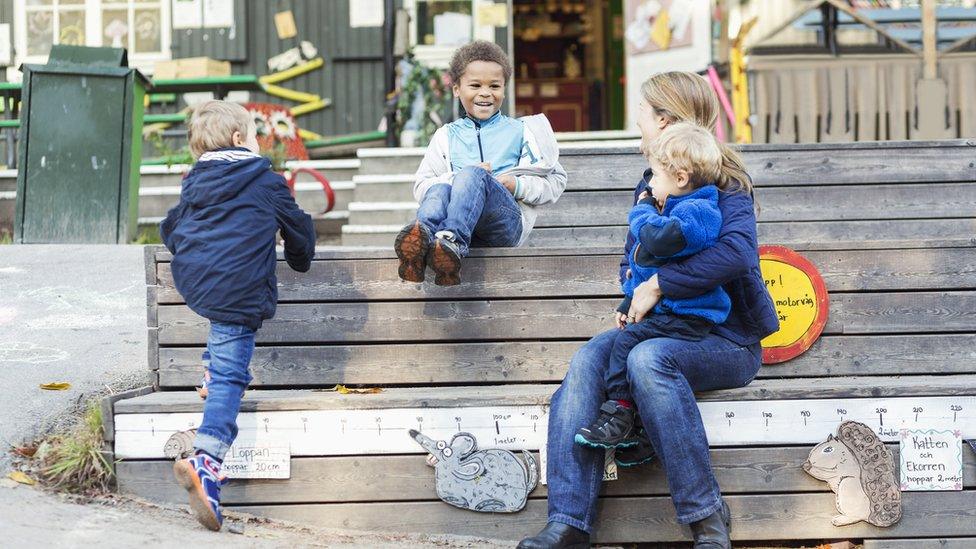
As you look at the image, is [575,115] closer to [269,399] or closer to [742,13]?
[742,13]

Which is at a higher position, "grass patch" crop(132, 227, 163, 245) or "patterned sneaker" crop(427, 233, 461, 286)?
"grass patch" crop(132, 227, 163, 245)

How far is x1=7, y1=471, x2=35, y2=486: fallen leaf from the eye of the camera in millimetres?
3684

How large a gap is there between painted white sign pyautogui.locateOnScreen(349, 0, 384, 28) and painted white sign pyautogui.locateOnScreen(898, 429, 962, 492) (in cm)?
778

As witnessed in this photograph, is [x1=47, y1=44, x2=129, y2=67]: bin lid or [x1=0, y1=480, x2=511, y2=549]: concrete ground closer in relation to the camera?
[x1=0, y1=480, x2=511, y2=549]: concrete ground

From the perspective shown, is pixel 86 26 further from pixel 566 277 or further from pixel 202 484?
pixel 202 484

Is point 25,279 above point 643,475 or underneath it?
above

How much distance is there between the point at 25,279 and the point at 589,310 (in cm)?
344

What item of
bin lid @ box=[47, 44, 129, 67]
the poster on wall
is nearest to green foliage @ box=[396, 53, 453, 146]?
the poster on wall

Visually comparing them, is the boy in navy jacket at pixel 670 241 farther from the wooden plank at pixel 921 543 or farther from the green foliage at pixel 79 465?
the green foliage at pixel 79 465

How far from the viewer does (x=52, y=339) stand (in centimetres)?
506

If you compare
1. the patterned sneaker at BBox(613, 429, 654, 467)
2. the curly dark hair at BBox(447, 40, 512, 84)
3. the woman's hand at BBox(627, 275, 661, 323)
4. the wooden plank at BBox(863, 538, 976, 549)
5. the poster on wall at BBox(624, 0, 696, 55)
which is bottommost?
the wooden plank at BBox(863, 538, 976, 549)

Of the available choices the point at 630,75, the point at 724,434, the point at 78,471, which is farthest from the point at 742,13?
the point at 78,471

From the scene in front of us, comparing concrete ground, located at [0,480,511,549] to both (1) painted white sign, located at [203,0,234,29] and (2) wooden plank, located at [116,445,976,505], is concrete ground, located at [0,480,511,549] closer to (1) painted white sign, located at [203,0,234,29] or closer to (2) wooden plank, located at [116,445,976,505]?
(2) wooden plank, located at [116,445,976,505]

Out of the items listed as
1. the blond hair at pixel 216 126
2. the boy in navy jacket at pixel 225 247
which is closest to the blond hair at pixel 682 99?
the boy in navy jacket at pixel 225 247
